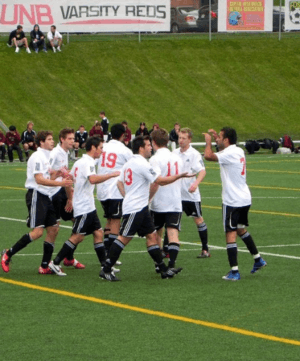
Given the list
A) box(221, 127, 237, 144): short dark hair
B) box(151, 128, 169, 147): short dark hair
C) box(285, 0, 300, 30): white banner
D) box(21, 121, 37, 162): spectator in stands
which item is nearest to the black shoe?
box(151, 128, 169, 147): short dark hair

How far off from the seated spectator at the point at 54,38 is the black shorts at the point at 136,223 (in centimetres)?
4023

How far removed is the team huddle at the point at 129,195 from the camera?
12.7 metres

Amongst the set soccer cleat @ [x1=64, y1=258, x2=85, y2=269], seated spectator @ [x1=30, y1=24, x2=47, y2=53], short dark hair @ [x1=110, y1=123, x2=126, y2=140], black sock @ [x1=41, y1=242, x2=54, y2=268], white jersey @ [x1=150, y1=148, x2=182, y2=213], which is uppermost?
seated spectator @ [x1=30, y1=24, x2=47, y2=53]

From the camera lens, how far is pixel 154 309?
1098 centimetres

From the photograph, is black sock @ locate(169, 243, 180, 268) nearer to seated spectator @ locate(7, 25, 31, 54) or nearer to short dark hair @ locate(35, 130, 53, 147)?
short dark hair @ locate(35, 130, 53, 147)

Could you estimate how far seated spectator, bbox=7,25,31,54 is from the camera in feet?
169

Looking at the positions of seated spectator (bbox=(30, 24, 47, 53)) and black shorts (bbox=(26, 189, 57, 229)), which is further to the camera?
seated spectator (bbox=(30, 24, 47, 53))

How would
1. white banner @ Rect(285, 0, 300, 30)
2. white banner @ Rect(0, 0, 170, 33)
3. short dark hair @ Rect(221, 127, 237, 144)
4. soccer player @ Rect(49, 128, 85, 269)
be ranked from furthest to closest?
white banner @ Rect(285, 0, 300, 30) < white banner @ Rect(0, 0, 170, 33) < soccer player @ Rect(49, 128, 85, 269) < short dark hair @ Rect(221, 127, 237, 144)

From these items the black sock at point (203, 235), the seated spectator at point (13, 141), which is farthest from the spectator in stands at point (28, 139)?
the black sock at point (203, 235)

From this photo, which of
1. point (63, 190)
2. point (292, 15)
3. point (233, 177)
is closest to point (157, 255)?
point (233, 177)

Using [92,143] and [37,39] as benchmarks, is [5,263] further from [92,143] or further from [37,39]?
[37,39]

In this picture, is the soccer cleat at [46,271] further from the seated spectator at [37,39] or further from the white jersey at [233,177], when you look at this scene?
the seated spectator at [37,39]

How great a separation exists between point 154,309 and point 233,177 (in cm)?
269

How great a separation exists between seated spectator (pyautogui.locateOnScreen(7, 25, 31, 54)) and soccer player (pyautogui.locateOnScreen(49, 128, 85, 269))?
37.4m
